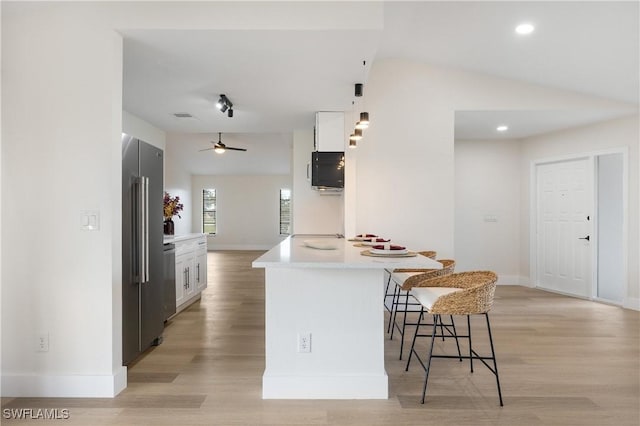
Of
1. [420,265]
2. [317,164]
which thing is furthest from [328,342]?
[317,164]

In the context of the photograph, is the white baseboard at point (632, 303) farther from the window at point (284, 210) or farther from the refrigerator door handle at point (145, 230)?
the window at point (284, 210)

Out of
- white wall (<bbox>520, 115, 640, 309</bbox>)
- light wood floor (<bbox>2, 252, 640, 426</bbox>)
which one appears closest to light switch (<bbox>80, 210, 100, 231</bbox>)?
light wood floor (<bbox>2, 252, 640, 426</bbox>)

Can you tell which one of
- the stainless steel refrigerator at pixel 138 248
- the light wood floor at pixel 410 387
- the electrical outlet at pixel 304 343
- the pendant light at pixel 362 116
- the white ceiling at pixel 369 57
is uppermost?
the white ceiling at pixel 369 57

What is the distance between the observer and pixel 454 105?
4836 millimetres

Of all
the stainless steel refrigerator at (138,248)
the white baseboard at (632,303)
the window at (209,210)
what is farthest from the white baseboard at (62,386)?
the window at (209,210)

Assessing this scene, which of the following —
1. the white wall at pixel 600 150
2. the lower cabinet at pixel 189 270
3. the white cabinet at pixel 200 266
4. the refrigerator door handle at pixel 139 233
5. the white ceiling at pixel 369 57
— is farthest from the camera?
the white cabinet at pixel 200 266

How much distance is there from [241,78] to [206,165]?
9060 millimetres

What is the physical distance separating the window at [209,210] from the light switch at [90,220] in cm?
1070

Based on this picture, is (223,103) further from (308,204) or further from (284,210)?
(284,210)

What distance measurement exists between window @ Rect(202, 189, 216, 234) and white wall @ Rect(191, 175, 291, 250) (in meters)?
0.15

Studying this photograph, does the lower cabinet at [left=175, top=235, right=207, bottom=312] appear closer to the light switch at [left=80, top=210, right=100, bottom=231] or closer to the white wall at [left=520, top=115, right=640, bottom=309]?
the light switch at [left=80, top=210, right=100, bottom=231]

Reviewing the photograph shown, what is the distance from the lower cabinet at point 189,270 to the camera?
15.0 feet

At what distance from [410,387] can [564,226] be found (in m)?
4.52

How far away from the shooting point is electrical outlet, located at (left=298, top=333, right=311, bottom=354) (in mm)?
2492
